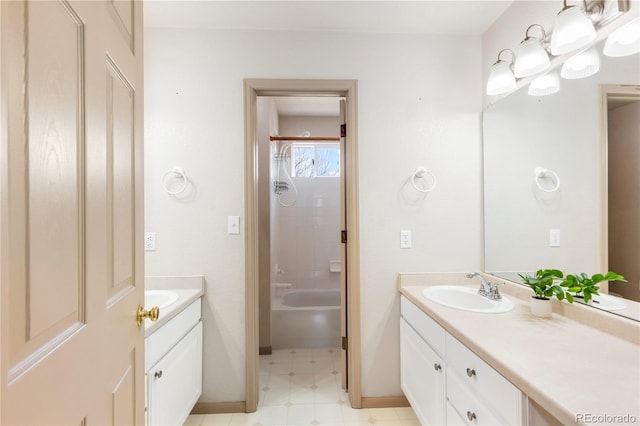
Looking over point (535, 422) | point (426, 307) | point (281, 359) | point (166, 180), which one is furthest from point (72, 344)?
point (281, 359)

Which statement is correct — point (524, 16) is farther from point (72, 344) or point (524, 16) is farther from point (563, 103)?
point (72, 344)

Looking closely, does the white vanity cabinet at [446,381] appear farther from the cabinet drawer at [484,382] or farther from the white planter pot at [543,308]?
the white planter pot at [543,308]

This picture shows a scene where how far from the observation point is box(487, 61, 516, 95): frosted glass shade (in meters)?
1.64

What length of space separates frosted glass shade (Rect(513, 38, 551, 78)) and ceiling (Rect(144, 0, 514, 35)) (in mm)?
438

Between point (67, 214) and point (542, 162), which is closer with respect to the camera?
point (67, 214)

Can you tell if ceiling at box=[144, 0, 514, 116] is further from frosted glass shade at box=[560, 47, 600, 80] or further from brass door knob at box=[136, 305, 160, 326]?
brass door knob at box=[136, 305, 160, 326]

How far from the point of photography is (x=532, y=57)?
143 centimetres

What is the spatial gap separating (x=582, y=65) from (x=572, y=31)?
0.50 feet

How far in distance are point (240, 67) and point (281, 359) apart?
7.77ft

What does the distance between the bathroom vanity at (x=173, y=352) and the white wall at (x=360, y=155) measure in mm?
96

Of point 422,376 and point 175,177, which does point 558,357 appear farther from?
point 175,177

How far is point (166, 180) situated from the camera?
6.11ft

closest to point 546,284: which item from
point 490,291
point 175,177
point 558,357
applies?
point 490,291

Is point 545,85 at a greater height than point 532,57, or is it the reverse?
point 532,57
